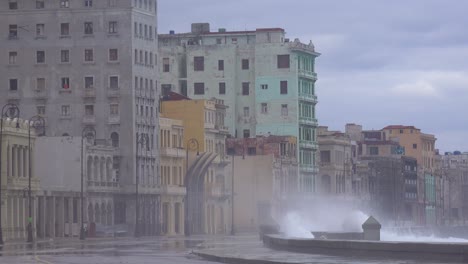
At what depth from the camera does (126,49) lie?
145875mm

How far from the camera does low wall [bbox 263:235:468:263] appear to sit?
53344 millimetres

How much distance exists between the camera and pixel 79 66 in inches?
5787

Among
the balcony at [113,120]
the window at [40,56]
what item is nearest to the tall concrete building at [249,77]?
the window at [40,56]

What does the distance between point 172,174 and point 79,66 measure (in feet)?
45.5

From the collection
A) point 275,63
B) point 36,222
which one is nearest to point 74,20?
point 36,222

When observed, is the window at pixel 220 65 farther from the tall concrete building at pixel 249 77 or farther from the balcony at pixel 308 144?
the balcony at pixel 308 144

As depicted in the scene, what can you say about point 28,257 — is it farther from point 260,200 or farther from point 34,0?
point 260,200

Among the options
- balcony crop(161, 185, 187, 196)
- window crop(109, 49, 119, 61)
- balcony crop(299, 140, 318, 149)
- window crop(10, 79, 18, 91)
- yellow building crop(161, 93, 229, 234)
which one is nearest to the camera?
window crop(109, 49, 119, 61)

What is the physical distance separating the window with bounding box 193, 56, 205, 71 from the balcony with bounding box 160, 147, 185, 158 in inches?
1033

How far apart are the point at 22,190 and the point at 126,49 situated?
2923 cm

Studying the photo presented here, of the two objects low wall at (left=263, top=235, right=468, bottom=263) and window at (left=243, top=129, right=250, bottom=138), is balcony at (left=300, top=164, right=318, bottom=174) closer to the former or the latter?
window at (left=243, top=129, right=250, bottom=138)

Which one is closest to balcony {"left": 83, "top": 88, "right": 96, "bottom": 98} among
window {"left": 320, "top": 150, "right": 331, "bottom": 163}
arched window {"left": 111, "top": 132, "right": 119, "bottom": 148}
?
arched window {"left": 111, "top": 132, "right": 119, "bottom": 148}

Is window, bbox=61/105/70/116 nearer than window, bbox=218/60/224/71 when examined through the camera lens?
Yes

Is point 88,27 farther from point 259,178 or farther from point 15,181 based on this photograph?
point 259,178
